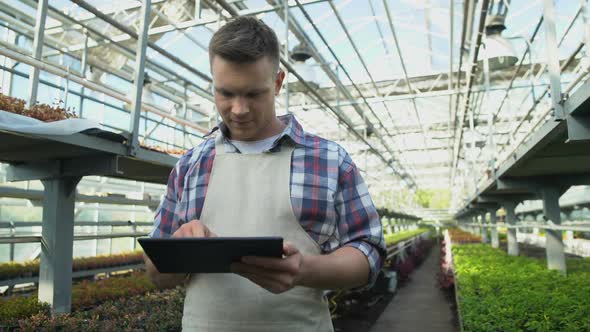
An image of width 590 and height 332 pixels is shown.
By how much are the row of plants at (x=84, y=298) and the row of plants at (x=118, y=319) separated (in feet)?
0.15

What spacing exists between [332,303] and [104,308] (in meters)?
3.07

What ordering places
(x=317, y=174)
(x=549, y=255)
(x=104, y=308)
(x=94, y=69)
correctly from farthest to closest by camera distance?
1. (x=94, y=69)
2. (x=549, y=255)
3. (x=104, y=308)
4. (x=317, y=174)

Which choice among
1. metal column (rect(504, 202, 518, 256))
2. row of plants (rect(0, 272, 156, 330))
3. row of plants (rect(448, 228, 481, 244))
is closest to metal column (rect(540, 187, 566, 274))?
metal column (rect(504, 202, 518, 256))

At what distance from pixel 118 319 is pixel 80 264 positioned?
218 inches

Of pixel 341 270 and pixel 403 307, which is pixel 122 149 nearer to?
pixel 341 270

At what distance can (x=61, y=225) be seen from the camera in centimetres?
384

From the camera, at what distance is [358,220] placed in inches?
49.4

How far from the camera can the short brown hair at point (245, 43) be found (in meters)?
1.19

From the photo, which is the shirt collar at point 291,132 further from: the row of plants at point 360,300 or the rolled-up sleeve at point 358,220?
the row of plants at point 360,300

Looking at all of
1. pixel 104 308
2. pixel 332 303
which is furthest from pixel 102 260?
pixel 104 308

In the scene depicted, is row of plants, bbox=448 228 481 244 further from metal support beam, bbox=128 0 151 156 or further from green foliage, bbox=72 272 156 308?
metal support beam, bbox=128 0 151 156

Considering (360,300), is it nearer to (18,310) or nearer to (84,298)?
(84,298)

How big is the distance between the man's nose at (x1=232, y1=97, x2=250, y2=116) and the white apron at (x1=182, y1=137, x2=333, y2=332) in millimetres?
156

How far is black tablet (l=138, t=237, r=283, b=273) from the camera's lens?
35.3 inches
